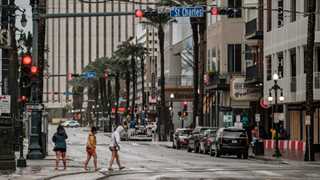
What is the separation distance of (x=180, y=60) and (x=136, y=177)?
92117mm

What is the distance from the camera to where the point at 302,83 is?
5434cm

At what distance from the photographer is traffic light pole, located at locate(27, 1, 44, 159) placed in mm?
38594

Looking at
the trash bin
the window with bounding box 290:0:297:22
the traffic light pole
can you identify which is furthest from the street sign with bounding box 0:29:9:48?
the window with bounding box 290:0:297:22

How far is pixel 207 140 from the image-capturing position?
53719 mm

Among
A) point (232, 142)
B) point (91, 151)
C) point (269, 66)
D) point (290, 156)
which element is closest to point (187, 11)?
point (232, 142)

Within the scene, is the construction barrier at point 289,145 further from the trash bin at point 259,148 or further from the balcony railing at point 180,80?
the balcony railing at point 180,80

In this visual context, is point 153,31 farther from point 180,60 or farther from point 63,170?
point 63,170

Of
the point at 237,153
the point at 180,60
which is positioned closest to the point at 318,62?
the point at 237,153

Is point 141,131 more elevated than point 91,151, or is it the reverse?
point 91,151

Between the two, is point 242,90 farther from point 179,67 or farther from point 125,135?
point 179,67

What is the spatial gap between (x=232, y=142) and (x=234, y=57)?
3074 cm

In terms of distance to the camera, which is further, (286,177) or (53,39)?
(53,39)

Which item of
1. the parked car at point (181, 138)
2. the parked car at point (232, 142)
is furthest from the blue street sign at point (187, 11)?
the parked car at point (181, 138)

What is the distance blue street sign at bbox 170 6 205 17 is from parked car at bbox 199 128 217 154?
12294mm
